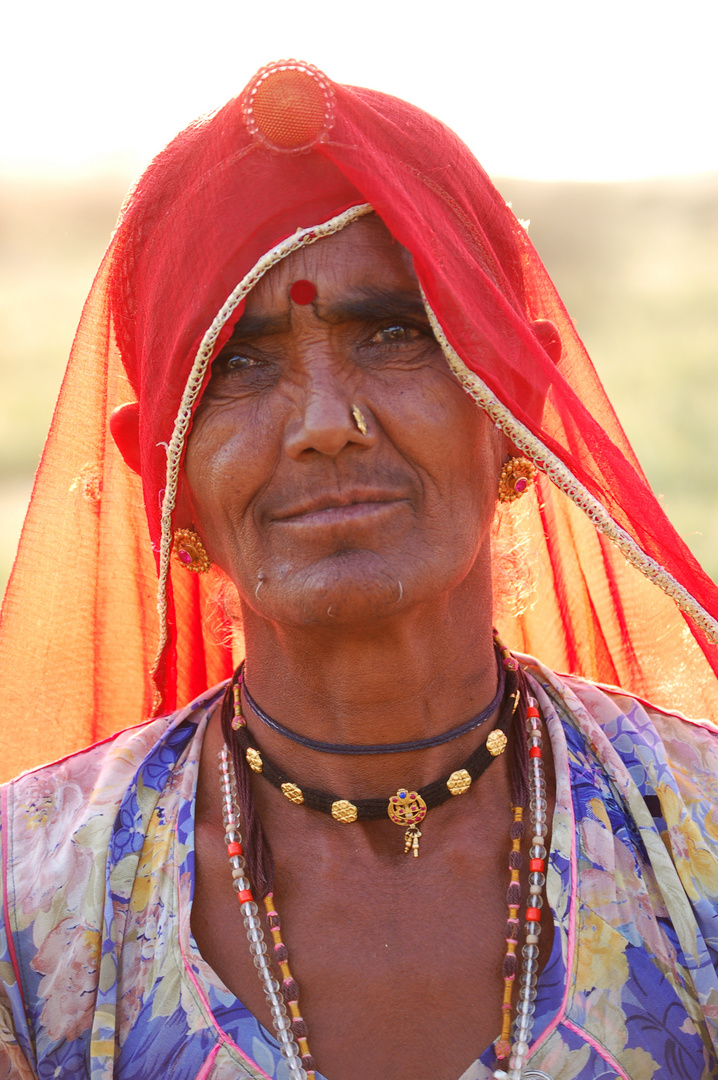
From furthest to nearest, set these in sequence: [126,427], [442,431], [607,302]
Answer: [607,302]
[126,427]
[442,431]

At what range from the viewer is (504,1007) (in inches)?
80.4

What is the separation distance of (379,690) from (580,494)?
60 cm

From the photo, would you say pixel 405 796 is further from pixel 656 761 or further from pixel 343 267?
pixel 343 267

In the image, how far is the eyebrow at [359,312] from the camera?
7.00 feet

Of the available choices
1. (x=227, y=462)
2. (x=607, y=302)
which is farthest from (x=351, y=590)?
(x=607, y=302)

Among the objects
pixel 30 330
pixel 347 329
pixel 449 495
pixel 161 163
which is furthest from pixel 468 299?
pixel 30 330

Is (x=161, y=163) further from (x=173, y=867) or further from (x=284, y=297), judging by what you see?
(x=173, y=867)

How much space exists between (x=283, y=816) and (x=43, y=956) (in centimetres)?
56

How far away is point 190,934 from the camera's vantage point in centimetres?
212

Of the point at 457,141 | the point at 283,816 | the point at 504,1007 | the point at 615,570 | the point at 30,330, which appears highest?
the point at 30,330

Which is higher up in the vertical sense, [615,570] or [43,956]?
[615,570]

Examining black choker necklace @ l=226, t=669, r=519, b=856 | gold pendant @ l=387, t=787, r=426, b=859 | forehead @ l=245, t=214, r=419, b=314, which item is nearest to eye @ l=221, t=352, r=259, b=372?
forehead @ l=245, t=214, r=419, b=314

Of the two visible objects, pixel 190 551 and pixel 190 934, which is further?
pixel 190 551

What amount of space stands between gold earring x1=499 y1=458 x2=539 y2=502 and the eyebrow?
43cm
